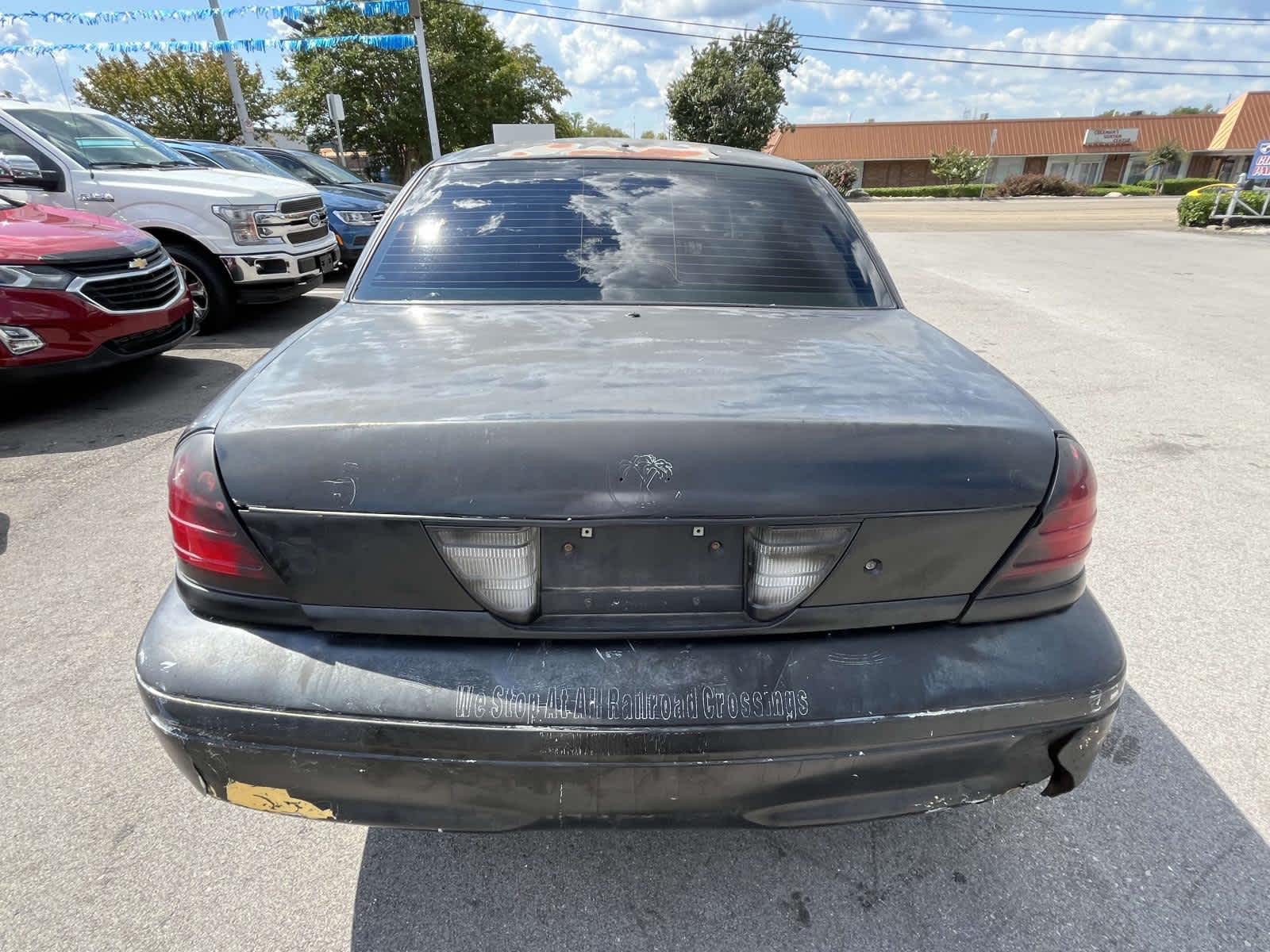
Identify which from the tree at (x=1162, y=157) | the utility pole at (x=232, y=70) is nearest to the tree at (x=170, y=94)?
the utility pole at (x=232, y=70)

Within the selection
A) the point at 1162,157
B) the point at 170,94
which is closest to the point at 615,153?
the point at 170,94

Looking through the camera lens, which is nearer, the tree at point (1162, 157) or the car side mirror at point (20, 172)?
the car side mirror at point (20, 172)

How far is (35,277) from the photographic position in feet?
15.2

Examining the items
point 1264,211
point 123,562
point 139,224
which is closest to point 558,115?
point 1264,211

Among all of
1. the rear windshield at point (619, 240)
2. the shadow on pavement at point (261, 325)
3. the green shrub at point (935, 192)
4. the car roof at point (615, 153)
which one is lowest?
the green shrub at point (935, 192)

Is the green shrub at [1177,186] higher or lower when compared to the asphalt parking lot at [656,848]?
lower

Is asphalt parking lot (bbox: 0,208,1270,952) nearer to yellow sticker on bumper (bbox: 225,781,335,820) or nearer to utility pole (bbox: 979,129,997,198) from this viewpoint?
yellow sticker on bumper (bbox: 225,781,335,820)

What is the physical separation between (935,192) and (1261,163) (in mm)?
Answer: 35158

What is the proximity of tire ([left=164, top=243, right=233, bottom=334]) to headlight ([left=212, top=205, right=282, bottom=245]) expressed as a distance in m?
0.41

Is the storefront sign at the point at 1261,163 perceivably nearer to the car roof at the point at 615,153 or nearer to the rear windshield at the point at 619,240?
the car roof at the point at 615,153

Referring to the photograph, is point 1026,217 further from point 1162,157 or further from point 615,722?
point 1162,157

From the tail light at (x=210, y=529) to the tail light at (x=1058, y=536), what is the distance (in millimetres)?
1466

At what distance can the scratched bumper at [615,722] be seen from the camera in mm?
1316

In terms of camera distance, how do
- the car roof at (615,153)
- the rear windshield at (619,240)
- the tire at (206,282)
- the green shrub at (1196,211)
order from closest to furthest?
the rear windshield at (619,240)
the car roof at (615,153)
the tire at (206,282)
the green shrub at (1196,211)
